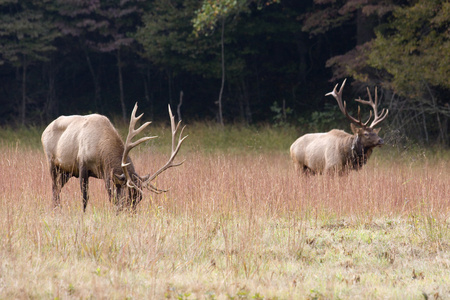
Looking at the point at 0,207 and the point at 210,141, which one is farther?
the point at 210,141

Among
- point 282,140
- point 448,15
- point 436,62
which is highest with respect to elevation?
point 448,15

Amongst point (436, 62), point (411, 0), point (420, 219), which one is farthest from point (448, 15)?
point (420, 219)

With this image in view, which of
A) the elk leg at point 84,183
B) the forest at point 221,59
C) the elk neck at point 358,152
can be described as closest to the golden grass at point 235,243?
the elk leg at point 84,183

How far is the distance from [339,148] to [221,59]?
12.8 metres

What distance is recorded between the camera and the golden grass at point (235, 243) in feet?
15.8

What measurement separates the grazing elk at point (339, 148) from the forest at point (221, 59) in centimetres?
492

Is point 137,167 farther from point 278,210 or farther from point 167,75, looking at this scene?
point 167,75

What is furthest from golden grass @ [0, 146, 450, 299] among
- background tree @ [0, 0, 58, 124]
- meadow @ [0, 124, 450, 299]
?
background tree @ [0, 0, 58, 124]

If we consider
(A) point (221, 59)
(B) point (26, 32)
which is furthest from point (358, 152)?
(B) point (26, 32)

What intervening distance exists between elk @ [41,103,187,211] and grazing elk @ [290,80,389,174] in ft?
12.5

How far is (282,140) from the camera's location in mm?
17234

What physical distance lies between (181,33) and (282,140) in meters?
7.24

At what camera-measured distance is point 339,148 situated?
34.8ft

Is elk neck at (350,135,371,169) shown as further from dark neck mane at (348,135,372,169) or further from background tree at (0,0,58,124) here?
background tree at (0,0,58,124)
